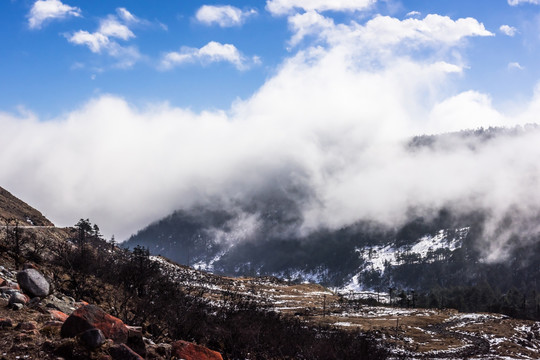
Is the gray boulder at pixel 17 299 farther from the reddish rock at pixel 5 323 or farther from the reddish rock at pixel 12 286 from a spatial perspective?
the reddish rock at pixel 5 323

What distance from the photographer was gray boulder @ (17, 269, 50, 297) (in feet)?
61.6

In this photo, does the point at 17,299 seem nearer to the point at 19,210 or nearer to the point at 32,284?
the point at 32,284

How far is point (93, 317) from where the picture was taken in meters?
14.8

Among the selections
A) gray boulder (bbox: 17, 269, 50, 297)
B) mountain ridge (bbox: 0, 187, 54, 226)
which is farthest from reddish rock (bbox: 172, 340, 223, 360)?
mountain ridge (bbox: 0, 187, 54, 226)

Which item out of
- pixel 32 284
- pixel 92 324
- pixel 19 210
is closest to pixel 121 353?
pixel 92 324

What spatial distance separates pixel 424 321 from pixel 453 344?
1223 inches

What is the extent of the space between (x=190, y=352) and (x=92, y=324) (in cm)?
480

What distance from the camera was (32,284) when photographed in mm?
18812

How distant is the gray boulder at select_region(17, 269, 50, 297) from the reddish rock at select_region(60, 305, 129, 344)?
5607 millimetres

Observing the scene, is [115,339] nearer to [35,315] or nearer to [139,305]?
[35,315]

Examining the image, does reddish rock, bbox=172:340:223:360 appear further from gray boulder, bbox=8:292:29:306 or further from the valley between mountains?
gray boulder, bbox=8:292:29:306

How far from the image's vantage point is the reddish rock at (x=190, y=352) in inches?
665

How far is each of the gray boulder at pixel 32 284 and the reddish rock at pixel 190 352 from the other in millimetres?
7420

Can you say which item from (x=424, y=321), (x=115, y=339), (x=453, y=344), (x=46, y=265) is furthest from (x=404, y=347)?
(x=115, y=339)
